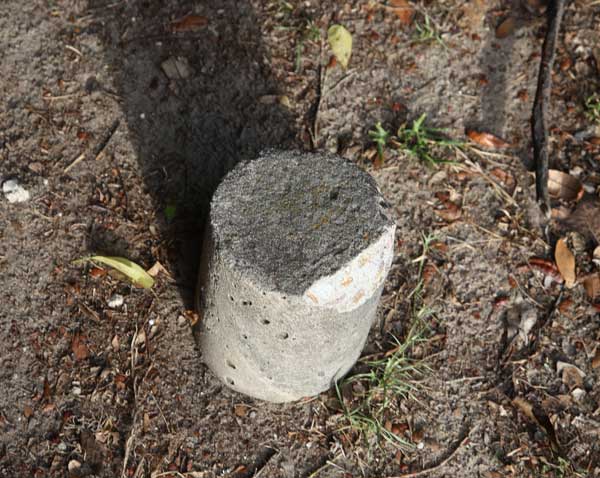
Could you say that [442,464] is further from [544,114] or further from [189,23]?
[189,23]

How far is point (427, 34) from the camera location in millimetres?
4078

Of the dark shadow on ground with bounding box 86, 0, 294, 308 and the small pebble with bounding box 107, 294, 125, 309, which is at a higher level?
the dark shadow on ground with bounding box 86, 0, 294, 308

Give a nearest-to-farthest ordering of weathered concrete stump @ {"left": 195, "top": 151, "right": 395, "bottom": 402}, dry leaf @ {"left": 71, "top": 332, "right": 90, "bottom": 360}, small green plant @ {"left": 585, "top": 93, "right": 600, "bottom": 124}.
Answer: weathered concrete stump @ {"left": 195, "top": 151, "right": 395, "bottom": 402} < dry leaf @ {"left": 71, "top": 332, "right": 90, "bottom": 360} < small green plant @ {"left": 585, "top": 93, "right": 600, "bottom": 124}

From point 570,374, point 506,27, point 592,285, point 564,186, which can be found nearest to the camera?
point 570,374

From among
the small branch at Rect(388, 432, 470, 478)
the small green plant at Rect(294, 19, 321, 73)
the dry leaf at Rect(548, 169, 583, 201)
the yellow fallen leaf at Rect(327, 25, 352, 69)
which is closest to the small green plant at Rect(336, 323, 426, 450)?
the small branch at Rect(388, 432, 470, 478)

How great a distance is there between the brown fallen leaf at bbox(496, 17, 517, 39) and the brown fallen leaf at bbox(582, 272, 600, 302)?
1483 millimetres

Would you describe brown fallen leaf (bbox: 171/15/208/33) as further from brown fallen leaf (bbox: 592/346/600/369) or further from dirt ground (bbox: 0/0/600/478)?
brown fallen leaf (bbox: 592/346/600/369)

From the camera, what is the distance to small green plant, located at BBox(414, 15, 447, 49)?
4.08 meters

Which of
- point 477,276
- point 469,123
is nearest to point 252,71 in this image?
point 469,123

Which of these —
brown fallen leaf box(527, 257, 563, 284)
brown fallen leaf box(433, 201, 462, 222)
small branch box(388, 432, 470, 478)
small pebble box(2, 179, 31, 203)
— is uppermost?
small pebble box(2, 179, 31, 203)

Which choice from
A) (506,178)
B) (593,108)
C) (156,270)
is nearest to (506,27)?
(593,108)

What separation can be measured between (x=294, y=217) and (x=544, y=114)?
1718 millimetres

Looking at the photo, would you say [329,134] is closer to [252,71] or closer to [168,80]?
[252,71]

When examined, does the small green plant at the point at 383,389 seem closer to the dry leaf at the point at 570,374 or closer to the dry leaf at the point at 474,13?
the dry leaf at the point at 570,374
